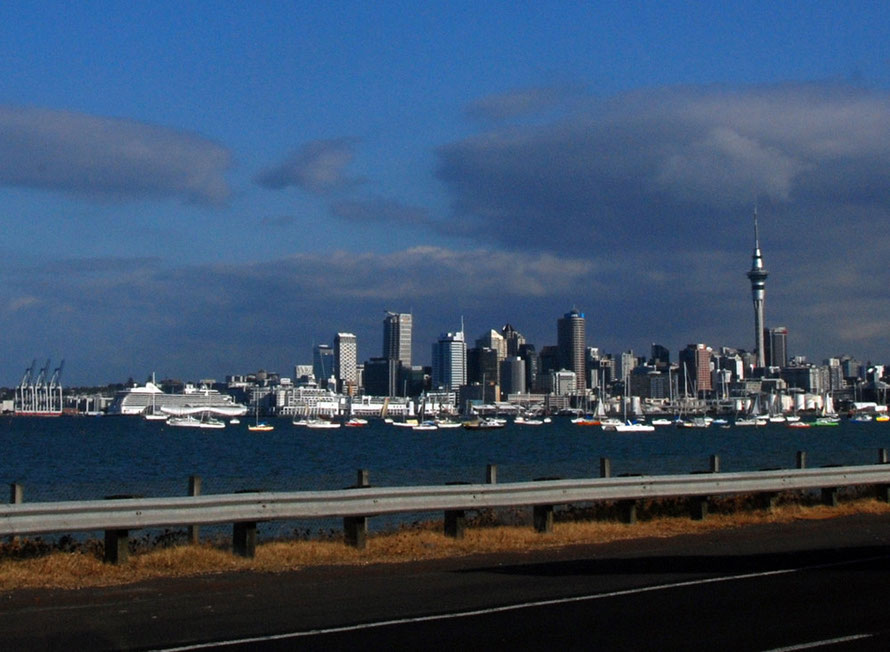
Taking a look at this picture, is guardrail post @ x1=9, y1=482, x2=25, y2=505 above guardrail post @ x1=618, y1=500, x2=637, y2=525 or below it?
above

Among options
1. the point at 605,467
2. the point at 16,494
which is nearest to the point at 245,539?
the point at 16,494

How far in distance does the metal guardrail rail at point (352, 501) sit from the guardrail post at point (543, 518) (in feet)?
1.36

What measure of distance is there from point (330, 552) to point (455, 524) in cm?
226

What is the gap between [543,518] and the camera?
18.2 m

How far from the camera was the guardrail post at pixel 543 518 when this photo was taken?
714 inches

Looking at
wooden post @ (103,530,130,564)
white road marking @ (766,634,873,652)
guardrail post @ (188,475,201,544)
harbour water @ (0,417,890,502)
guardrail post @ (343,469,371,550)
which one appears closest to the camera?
white road marking @ (766,634,873,652)

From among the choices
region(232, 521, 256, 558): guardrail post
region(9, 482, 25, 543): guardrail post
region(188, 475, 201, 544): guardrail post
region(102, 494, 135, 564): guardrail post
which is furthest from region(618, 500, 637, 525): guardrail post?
region(9, 482, 25, 543): guardrail post

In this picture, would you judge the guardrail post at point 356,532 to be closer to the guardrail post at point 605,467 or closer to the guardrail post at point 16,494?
the guardrail post at point 16,494

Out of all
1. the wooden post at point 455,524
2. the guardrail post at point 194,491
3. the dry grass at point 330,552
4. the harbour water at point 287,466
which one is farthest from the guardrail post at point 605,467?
the guardrail post at point 194,491

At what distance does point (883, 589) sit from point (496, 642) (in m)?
5.31

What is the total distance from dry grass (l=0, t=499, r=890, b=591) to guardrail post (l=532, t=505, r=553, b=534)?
0.17 meters

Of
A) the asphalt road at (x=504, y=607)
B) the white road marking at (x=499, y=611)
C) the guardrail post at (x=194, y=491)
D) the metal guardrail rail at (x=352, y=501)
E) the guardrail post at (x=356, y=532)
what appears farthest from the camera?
the guardrail post at (x=356, y=532)

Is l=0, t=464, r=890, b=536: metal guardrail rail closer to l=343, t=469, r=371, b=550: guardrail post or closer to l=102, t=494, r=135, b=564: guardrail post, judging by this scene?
l=343, t=469, r=371, b=550: guardrail post

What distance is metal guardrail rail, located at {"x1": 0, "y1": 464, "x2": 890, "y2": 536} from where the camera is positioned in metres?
13.5
